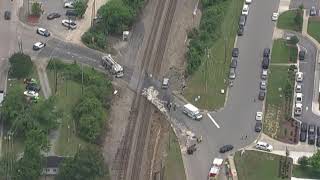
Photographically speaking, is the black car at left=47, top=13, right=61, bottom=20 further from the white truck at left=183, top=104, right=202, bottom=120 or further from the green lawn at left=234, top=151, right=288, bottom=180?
the green lawn at left=234, top=151, right=288, bottom=180

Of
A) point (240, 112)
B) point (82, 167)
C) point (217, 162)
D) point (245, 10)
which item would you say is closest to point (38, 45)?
point (82, 167)

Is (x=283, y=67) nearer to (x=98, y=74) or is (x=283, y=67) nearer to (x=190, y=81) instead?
(x=190, y=81)

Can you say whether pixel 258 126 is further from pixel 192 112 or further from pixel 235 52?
pixel 235 52

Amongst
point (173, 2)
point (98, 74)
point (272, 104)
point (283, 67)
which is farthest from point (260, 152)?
point (173, 2)

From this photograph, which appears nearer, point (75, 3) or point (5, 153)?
point (5, 153)

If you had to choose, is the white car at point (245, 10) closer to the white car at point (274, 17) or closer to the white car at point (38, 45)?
the white car at point (274, 17)

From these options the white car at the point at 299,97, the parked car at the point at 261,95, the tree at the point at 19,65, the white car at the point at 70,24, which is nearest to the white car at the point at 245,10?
the parked car at the point at 261,95
